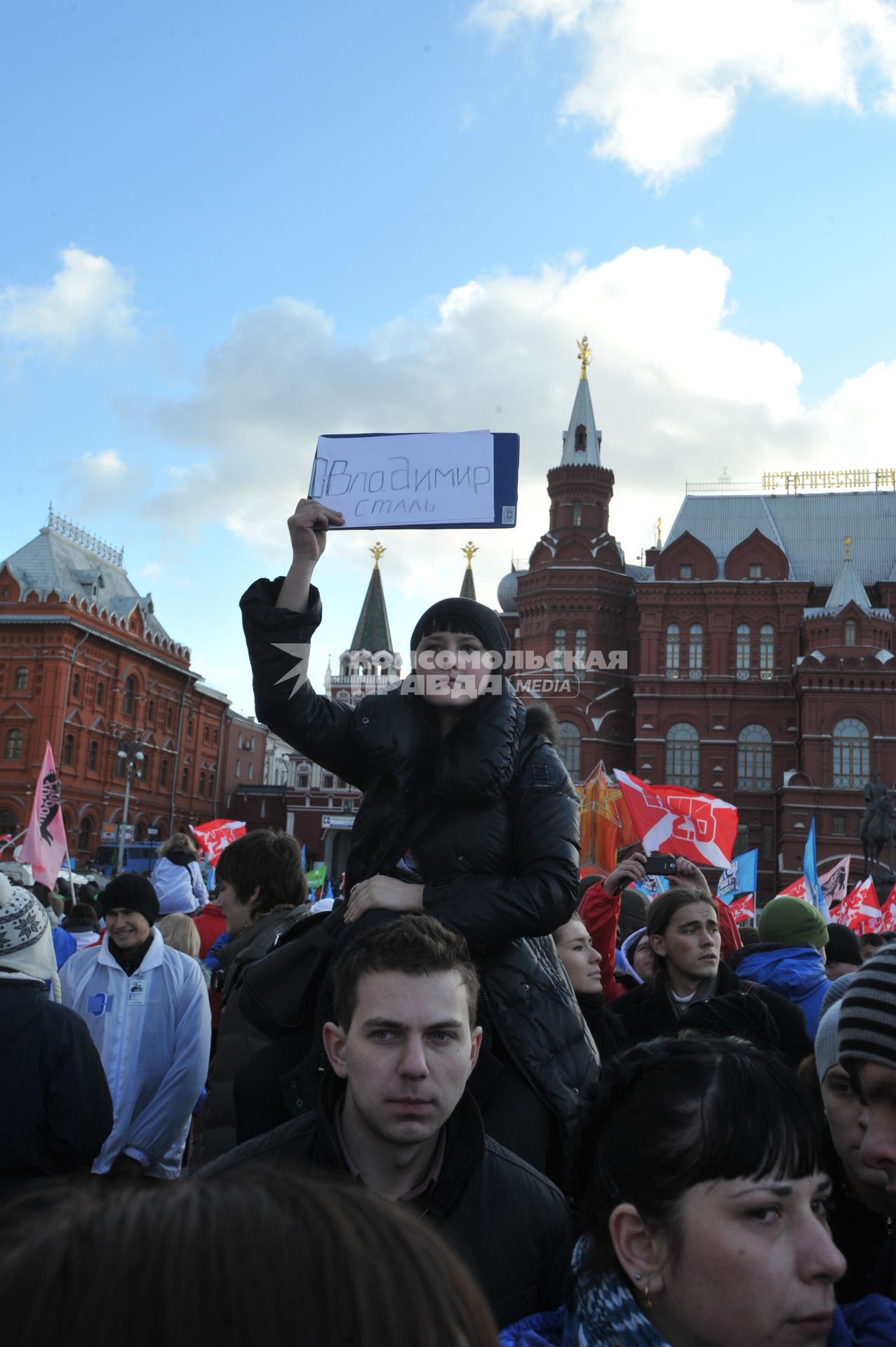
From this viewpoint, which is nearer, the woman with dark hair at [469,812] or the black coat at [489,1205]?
the black coat at [489,1205]

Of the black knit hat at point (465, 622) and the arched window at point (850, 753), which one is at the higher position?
the arched window at point (850, 753)

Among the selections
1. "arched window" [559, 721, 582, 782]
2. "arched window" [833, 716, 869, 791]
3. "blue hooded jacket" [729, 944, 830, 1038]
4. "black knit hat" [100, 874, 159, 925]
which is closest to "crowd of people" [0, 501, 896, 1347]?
"blue hooded jacket" [729, 944, 830, 1038]

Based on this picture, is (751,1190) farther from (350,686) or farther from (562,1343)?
(350,686)

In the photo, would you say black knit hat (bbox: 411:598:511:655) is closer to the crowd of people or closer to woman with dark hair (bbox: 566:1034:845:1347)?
the crowd of people

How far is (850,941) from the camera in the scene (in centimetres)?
665

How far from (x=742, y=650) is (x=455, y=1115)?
49439 millimetres

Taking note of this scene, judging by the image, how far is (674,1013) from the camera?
12.8ft

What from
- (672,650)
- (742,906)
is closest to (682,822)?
(742,906)

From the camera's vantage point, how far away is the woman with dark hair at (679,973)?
391 centimetres

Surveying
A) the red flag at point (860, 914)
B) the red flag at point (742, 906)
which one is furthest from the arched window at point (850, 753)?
the red flag at point (860, 914)

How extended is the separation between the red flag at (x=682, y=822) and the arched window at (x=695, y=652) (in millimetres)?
35653

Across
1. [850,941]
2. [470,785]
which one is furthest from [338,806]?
[470,785]

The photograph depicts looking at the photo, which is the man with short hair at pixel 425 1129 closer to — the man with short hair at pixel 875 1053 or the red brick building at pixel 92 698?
the man with short hair at pixel 875 1053

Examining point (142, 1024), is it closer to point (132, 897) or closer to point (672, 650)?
point (132, 897)
